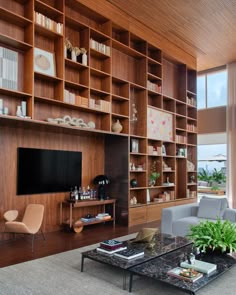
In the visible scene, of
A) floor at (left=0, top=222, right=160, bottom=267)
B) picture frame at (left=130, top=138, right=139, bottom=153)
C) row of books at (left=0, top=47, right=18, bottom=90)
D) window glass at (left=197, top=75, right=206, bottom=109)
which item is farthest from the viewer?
window glass at (left=197, top=75, right=206, bottom=109)

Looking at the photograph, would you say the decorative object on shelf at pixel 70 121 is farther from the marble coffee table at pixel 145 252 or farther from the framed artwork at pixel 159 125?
the marble coffee table at pixel 145 252

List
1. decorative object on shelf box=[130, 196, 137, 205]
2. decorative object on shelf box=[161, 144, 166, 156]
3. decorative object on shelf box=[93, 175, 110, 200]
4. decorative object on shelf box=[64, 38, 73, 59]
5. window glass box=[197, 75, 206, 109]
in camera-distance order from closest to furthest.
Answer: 1. decorative object on shelf box=[64, 38, 73, 59]
2. decorative object on shelf box=[93, 175, 110, 200]
3. decorative object on shelf box=[130, 196, 137, 205]
4. decorative object on shelf box=[161, 144, 166, 156]
5. window glass box=[197, 75, 206, 109]

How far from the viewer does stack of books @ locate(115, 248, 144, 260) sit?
9.91 feet

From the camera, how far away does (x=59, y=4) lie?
5082 millimetres

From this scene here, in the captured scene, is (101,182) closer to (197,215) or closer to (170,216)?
(170,216)

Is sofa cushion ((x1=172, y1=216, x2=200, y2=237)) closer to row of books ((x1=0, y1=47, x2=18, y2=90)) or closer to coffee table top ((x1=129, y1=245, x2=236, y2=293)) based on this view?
coffee table top ((x1=129, y1=245, x2=236, y2=293))

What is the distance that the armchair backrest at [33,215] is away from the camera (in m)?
4.60

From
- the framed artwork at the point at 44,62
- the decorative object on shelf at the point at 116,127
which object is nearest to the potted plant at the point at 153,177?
the decorative object on shelf at the point at 116,127

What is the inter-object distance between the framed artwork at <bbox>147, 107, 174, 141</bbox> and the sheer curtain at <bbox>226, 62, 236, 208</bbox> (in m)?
2.00

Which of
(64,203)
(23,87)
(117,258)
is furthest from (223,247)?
(23,87)

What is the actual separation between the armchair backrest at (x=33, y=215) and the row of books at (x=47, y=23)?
3018 millimetres

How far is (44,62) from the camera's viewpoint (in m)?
4.95

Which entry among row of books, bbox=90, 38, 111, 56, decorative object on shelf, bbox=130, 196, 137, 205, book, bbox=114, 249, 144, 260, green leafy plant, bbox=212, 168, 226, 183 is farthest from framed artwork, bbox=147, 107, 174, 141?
book, bbox=114, 249, 144, 260

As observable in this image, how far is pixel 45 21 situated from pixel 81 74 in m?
1.19
